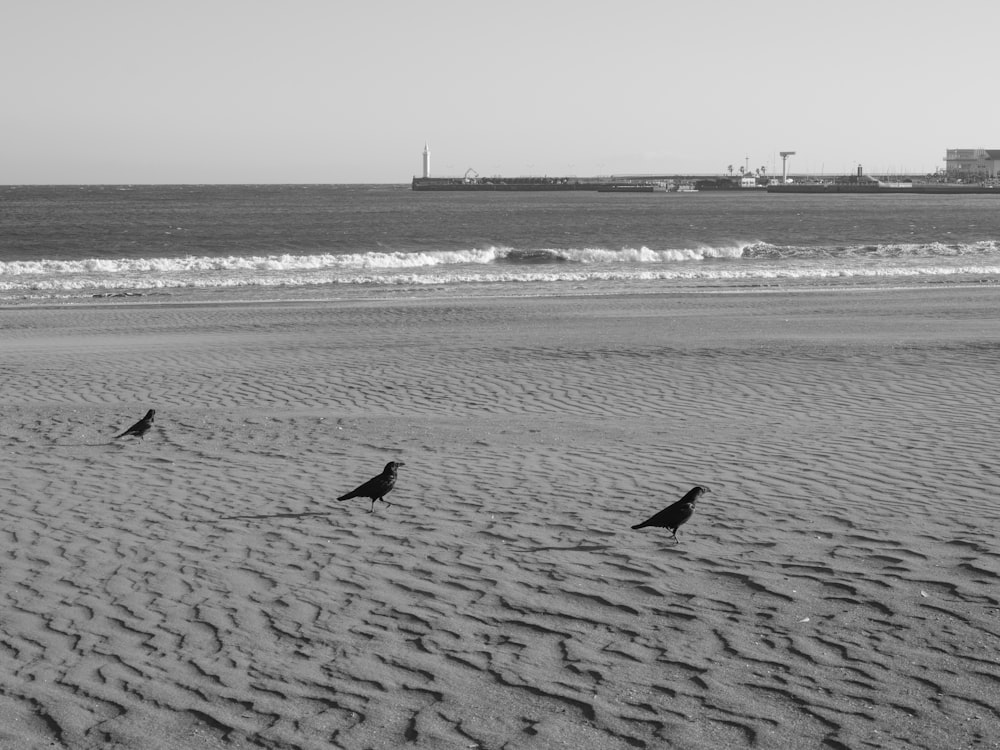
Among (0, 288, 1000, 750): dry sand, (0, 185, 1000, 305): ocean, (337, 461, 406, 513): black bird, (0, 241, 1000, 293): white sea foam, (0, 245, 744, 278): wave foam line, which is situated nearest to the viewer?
(0, 288, 1000, 750): dry sand

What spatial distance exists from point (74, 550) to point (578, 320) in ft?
45.3

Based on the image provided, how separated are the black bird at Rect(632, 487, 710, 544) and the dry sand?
0.14m

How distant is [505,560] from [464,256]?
130ft

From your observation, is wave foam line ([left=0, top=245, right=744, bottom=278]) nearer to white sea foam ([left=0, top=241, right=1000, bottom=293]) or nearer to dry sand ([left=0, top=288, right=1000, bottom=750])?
white sea foam ([left=0, top=241, right=1000, bottom=293])

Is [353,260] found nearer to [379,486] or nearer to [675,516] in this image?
[379,486]

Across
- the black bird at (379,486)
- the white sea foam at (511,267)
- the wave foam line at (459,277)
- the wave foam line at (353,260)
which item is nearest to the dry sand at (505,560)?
the black bird at (379,486)

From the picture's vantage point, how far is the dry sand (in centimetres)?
482

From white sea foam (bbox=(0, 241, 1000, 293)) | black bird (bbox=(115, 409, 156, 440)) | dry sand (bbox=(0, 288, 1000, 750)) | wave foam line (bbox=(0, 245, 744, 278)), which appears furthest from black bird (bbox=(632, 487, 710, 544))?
wave foam line (bbox=(0, 245, 744, 278))

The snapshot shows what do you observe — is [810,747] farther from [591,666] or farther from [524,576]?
[524,576]

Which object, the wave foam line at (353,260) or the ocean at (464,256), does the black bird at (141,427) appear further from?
the wave foam line at (353,260)

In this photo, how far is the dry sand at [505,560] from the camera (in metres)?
4.82

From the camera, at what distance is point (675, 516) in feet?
22.9

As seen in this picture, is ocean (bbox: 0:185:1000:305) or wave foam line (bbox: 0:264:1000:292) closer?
ocean (bbox: 0:185:1000:305)

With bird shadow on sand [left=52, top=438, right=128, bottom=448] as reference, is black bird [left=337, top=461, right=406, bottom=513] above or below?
above
